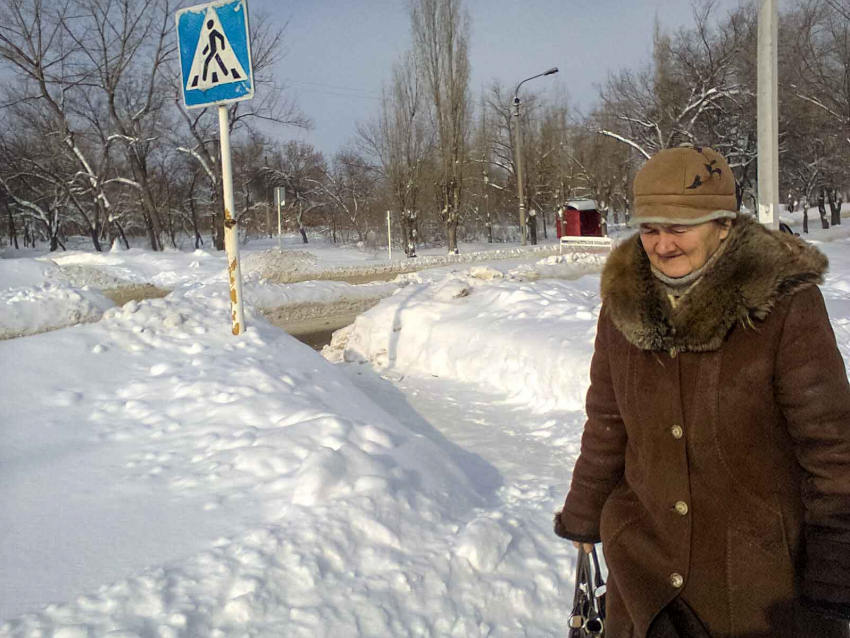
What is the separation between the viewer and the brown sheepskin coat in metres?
1.73

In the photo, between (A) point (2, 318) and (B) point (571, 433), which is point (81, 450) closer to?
(B) point (571, 433)

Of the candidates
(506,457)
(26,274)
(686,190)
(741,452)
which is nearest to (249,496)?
(506,457)

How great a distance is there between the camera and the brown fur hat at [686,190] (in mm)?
1921

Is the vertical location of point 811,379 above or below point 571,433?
above

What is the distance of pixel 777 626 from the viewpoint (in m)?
1.78

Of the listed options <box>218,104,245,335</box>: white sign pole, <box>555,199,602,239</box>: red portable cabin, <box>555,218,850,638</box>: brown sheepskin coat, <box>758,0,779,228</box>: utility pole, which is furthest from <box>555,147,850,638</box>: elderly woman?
<box>555,199,602,239</box>: red portable cabin

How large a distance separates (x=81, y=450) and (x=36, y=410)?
0.65 metres

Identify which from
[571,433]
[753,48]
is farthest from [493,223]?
[571,433]

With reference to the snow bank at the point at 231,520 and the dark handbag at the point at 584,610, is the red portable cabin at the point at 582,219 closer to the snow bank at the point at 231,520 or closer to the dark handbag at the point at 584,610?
the snow bank at the point at 231,520

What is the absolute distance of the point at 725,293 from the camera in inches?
73.4

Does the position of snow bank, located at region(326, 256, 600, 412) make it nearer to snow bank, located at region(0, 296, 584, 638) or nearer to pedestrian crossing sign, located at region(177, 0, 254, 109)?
snow bank, located at region(0, 296, 584, 638)

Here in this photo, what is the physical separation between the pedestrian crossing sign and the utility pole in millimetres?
5761

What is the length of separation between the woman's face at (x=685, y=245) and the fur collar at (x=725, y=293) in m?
0.04

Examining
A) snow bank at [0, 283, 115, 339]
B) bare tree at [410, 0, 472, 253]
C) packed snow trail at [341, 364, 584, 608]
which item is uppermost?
bare tree at [410, 0, 472, 253]
